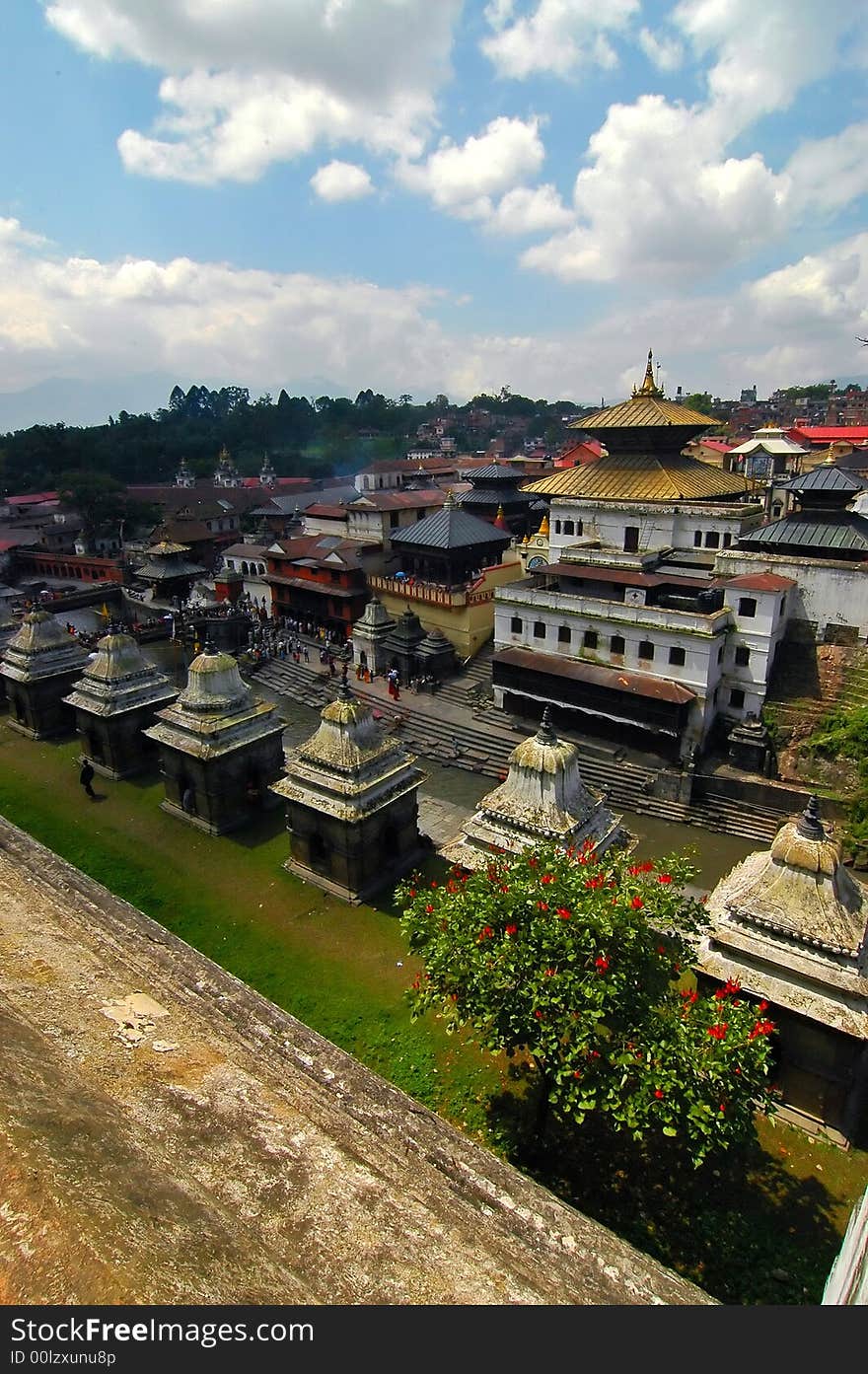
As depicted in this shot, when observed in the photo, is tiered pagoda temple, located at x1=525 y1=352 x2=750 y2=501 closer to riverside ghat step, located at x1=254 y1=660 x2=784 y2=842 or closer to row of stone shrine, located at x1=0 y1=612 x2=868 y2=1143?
riverside ghat step, located at x1=254 y1=660 x2=784 y2=842

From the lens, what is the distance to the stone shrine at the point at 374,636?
37.3 metres

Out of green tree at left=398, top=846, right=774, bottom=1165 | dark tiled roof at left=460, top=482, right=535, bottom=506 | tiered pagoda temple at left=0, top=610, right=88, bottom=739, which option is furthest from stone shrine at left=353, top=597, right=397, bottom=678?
green tree at left=398, top=846, right=774, bottom=1165

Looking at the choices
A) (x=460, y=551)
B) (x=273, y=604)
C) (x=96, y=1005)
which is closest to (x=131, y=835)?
(x=96, y=1005)

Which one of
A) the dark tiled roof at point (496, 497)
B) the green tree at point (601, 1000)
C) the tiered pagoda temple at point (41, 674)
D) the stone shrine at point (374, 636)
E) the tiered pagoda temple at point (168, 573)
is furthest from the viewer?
the dark tiled roof at point (496, 497)

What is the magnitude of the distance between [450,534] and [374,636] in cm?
792

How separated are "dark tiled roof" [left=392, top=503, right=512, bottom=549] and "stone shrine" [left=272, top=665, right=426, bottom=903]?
22.4 metres

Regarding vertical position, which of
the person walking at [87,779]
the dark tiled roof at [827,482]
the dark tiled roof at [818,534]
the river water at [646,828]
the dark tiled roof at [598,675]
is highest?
the dark tiled roof at [827,482]

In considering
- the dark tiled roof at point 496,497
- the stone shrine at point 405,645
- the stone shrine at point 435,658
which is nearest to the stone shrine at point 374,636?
the stone shrine at point 405,645

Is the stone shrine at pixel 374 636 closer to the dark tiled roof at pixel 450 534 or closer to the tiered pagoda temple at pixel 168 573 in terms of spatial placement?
the dark tiled roof at pixel 450 534

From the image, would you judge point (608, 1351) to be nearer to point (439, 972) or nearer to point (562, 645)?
point (439, 972)

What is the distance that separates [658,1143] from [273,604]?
138 ft

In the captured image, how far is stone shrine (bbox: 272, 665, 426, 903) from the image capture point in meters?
18.6

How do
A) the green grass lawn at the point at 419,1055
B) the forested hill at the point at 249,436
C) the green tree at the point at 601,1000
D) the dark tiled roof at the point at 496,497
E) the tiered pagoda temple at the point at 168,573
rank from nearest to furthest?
the green tree at the point at 601,1000
the green grass lawn at the point at 419,1055
the tiered pagoda temple at the point at 168,573
the dark tiled roof at the point at 496,497
the forested hill at the point at 249,436

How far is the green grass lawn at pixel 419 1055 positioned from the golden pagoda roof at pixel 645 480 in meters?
23.7
